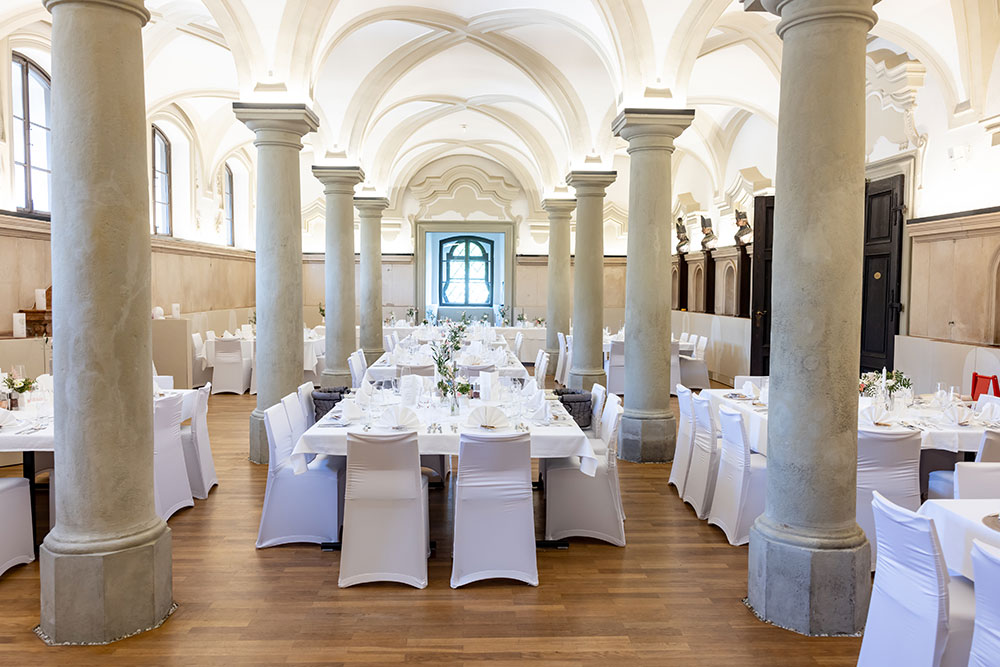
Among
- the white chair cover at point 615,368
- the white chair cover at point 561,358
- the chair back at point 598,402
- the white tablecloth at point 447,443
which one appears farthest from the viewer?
A: the white chair cover at point 561,358

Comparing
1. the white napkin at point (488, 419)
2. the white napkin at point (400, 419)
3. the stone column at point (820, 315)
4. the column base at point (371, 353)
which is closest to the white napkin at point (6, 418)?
the white napkin at point (400, 419)

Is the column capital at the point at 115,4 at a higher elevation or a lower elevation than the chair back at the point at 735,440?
higher

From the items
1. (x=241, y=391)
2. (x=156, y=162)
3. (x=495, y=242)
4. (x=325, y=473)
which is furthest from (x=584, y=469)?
(x=495, y=242)

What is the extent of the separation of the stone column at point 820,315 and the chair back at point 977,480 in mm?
566

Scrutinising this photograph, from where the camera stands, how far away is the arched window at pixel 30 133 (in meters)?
9.48

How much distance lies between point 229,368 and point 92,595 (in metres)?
8.41

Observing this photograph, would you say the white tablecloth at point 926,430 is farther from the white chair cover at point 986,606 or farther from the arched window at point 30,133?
the arched window at point 30,133

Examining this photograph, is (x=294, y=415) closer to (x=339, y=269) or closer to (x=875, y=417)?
(x=875, y=417)

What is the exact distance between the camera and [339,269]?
11.0 m

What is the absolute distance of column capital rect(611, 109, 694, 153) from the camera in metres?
7.08

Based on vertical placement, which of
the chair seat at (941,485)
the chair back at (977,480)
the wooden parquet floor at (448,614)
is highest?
the chair back at (977,480)

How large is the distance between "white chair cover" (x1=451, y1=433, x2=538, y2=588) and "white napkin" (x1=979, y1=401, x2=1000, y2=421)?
3.58 m

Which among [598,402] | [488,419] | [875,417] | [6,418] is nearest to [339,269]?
[598,402]

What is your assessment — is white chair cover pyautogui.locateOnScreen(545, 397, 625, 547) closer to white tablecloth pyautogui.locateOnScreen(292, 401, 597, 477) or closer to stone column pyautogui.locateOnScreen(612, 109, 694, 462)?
white tablecloth pyautogui.locateOnScreen(292, 401, 597, 477)
